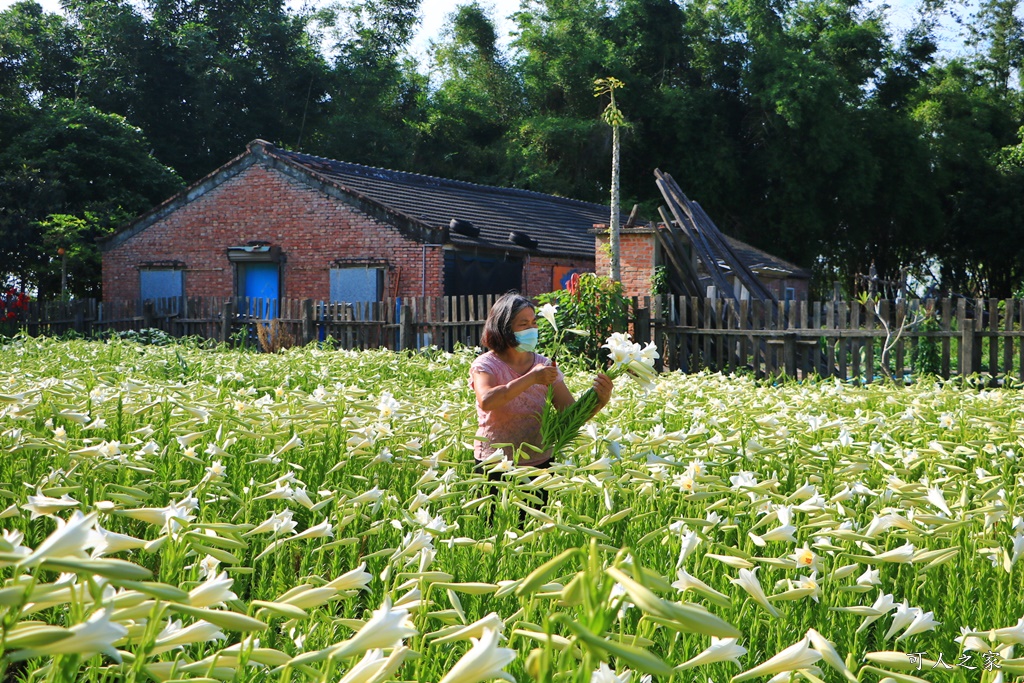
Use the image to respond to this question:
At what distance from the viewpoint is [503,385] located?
4203 millimetres

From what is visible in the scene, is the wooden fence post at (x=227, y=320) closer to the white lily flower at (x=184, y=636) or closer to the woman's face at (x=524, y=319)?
the woman's face at (x=524, y=319)

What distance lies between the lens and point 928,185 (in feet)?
131

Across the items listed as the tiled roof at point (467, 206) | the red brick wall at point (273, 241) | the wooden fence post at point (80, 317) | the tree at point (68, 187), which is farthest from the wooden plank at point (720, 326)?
the tree at point (68, 187)

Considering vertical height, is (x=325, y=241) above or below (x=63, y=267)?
above

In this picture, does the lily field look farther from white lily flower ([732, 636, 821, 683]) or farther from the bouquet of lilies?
the bouquet of lilies

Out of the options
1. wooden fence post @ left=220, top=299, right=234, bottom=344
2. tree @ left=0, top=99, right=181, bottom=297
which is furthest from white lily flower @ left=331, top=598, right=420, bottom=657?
tree @ left=0, top=99, right=181, bottom=297

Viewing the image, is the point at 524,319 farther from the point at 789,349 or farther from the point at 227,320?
the point at 227,320

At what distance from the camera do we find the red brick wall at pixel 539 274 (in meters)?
24.7

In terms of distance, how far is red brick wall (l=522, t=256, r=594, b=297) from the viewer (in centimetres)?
2466

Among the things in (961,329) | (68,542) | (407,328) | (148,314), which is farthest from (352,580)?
(148,314)

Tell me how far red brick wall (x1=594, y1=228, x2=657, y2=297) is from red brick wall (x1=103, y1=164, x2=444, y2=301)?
6.55m

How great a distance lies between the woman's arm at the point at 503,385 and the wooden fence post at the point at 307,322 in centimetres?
1474

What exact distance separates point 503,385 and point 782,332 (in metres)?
9.37

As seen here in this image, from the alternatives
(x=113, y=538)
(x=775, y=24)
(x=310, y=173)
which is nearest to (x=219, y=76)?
(x=310, y=173)
